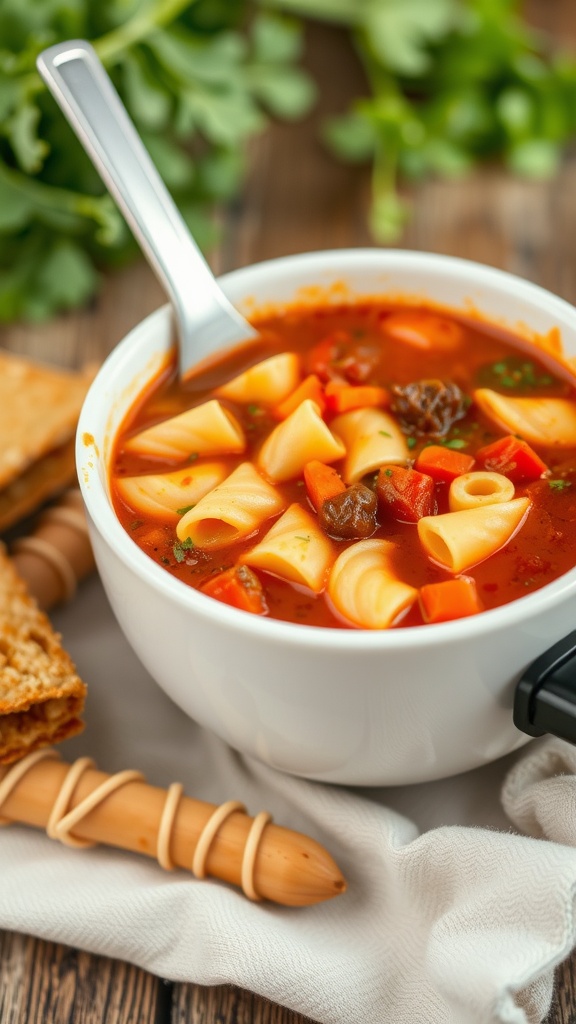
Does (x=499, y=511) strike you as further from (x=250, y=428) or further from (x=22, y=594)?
(x=22, y=594)

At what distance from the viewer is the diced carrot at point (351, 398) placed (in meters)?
2.62

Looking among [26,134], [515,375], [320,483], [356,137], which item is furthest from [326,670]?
[356,137]

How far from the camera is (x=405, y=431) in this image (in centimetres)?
256

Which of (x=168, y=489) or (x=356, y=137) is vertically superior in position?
(x=168, y=489)

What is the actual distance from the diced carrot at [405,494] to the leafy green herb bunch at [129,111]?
152cm

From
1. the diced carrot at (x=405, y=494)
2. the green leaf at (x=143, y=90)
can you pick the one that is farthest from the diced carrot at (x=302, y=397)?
the green leaf at (x=143, y=90)

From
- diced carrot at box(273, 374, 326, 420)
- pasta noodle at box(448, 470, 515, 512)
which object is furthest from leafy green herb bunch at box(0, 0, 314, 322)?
pasta noodle at box(448, 470, 515, 512)

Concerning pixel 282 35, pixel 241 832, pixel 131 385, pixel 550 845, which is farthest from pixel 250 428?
pixel 282 35

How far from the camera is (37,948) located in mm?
2262

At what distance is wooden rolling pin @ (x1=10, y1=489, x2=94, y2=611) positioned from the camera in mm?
2771

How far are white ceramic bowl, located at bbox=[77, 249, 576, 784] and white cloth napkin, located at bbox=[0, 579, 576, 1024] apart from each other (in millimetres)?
140

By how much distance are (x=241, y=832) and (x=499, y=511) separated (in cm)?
80

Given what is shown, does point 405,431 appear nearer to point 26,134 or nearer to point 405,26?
point 26,134

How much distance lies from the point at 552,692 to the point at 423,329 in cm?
112
